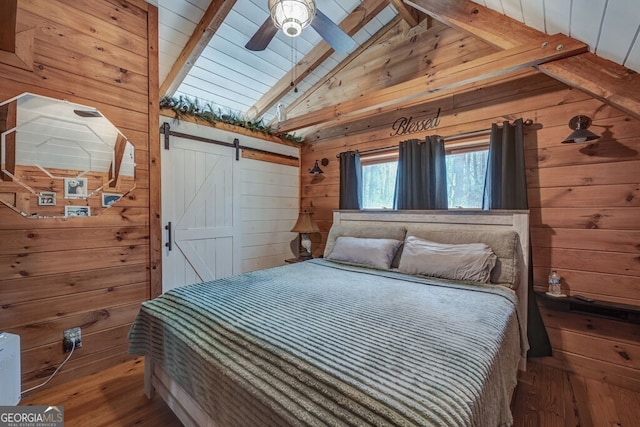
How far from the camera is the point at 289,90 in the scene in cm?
341

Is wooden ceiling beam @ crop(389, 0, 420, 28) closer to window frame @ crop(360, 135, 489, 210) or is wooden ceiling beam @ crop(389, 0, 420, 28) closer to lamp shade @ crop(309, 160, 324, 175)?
window frame @ crop(360, 135, 489, 210)

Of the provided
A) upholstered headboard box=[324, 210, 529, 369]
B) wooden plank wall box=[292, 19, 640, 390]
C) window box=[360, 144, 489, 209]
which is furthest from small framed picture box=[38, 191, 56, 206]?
wooden plank wall box=[292, 19, 640, 390]

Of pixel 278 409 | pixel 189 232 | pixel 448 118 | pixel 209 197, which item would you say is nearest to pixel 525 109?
pixel 448 118

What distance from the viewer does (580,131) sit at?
6.46 feet

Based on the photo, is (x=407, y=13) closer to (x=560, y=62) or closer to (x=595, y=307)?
(x=560, y=62)

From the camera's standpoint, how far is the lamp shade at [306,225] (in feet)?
11.7

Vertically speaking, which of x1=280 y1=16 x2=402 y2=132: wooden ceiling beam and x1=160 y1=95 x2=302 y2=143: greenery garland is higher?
x1=280 y1=16 x2=402 y2=132: wooden ceiling beam

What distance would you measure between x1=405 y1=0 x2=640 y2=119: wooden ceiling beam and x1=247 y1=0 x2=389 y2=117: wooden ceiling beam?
0.44 m

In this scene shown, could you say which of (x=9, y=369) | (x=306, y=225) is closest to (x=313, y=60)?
(x=306, y=225)

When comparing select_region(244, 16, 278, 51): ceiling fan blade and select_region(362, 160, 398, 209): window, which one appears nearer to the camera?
select_region(244, 16, 278, 51): ceiling fan blade

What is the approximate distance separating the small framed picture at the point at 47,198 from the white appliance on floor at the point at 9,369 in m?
0.84

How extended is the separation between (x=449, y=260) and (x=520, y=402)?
99 cm

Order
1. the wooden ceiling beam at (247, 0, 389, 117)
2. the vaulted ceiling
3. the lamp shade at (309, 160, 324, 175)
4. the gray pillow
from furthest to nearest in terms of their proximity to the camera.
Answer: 1. the lamp shade at (309, 160, 324, 175)
2. the wooden ceiling beam at (247, 0, 389, 117)
3. the gray pillow
4. the vaulted ceiling

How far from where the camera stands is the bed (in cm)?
88
